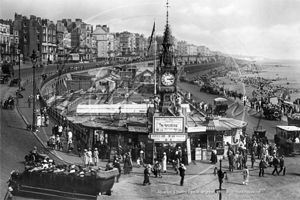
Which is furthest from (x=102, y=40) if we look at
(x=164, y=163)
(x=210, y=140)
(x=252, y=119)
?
(x=164, y=163)

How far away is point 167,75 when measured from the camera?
23.3 meters

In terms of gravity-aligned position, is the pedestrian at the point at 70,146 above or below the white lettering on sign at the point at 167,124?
below

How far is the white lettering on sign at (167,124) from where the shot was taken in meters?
21.1

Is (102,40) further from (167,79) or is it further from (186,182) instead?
(186,182)

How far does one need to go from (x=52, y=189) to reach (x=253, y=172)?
9.89 metres

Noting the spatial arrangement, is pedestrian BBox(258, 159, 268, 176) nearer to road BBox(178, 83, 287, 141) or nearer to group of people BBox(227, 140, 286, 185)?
group of people BBox(227, 140, 286, 185)

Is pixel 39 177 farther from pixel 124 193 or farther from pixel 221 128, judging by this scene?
pixel 221 128

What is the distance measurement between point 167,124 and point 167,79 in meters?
3.24

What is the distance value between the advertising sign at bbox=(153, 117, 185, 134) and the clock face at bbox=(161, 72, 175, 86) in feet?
9.73

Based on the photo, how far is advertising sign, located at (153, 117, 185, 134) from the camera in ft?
69.4

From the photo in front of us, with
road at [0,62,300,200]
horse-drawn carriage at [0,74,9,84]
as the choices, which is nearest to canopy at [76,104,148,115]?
road at [0,62,300,200]

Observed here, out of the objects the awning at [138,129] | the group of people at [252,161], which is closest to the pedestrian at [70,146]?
the awning at [138,129]

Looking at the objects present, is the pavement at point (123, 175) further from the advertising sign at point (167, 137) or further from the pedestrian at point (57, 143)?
the advertising sign at point (167, 137)

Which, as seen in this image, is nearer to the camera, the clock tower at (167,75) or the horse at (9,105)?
the clock tower at (167,75)
